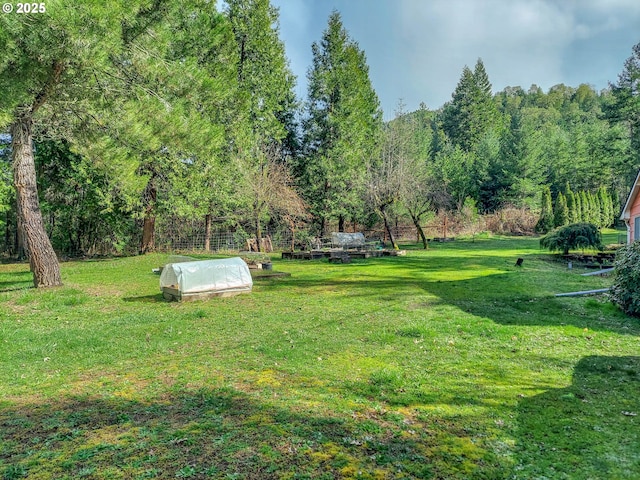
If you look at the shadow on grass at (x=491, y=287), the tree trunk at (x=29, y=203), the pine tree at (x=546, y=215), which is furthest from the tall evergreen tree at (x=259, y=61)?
the pine tree at (x=546, y=215)

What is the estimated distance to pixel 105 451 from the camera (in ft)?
9.02

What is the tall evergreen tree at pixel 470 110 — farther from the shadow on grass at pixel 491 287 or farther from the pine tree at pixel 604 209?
the shadow on grass at pixel 491 287

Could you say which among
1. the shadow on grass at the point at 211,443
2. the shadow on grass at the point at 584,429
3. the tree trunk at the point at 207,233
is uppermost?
the tree trunk at the point at 207,233

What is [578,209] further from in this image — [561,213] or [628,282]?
[628,282]

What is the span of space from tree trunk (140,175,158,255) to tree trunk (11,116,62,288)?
29.8 ft

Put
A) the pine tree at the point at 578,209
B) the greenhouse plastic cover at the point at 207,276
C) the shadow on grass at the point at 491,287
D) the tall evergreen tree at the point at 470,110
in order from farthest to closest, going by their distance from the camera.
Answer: the tall evergreen tree at the point at 470,110, the pine tree at the point at 578,209, the greenhouse plastic cover at the point at 207,276, the shadow on grass at the point at 491,287

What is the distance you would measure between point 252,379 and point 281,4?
26.2 meters

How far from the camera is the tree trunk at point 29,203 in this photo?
9.39 meters

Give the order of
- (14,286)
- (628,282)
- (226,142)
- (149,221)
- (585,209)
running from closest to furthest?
(628,282), (14,286), (149,221), (226,142), (585,209)

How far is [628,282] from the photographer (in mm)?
7492

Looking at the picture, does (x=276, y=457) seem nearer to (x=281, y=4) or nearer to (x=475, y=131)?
(x=281, y=4)

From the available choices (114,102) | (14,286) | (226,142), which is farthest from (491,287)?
(226,142)

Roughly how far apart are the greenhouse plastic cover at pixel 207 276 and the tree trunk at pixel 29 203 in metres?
3.11

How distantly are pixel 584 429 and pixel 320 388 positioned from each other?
2.34 meters
